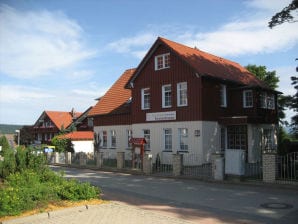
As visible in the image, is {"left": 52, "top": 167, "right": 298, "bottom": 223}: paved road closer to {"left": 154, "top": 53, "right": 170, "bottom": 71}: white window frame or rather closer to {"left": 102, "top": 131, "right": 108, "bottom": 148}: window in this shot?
{"left": 154, "top": 53, "right": 170, "bottom": 71}: white window frame

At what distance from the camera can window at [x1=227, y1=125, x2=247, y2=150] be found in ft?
85.5

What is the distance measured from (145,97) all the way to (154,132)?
2.97m

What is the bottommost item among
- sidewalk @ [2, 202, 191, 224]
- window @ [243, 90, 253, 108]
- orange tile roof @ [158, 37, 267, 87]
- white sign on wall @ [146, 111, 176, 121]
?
sidewalk @ [2, 202, 191, 224]

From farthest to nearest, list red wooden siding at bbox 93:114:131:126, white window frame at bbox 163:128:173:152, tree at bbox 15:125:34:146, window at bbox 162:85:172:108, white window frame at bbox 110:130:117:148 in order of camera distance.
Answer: tree at bbox 15:125:34:146
white window frame at bbox 110:130:117:148
red wooden siding at bbox 93:114:131:126
window at bbox 162:85:172:108
white window frame at bbox 163:128:173:152

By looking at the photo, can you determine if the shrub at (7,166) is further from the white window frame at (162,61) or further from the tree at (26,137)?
the tree at (26,137)

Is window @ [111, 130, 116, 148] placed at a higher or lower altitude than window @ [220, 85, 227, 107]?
lower

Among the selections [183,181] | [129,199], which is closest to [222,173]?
[183,181]

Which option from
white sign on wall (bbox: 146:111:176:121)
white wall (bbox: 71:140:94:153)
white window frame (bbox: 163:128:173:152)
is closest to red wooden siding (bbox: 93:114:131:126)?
white sign on wall (bbox: 146:111:176:121)

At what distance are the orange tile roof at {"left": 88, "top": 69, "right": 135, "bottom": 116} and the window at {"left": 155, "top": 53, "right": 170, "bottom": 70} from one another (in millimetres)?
5605

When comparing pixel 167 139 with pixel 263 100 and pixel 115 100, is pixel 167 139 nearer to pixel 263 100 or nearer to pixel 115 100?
pixel 263 100

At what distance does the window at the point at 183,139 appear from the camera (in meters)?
25.5

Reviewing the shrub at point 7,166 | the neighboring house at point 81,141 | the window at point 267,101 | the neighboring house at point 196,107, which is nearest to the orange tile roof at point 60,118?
the neighboring house at point 81,141

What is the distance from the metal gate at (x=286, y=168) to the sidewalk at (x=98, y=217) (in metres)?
7.65

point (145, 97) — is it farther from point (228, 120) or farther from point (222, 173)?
point (222, 173)
